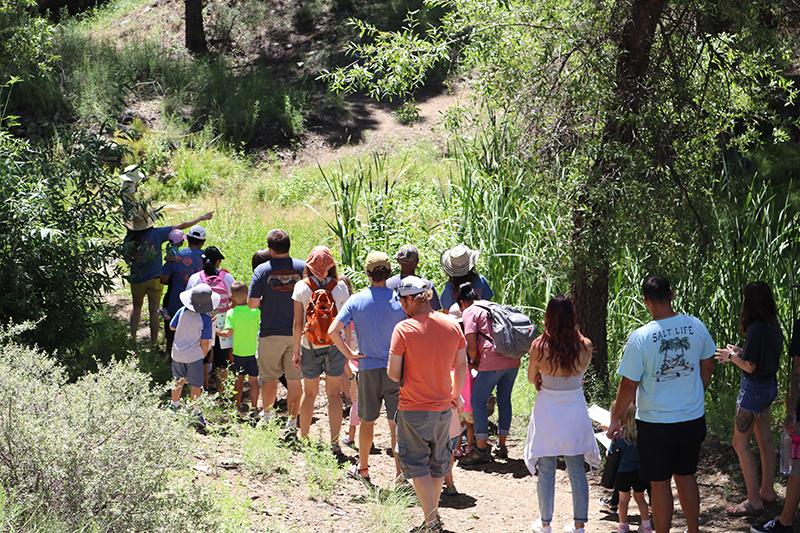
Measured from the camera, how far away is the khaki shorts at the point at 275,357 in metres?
8.45

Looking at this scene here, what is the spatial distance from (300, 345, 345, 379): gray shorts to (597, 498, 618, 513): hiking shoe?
2147mm

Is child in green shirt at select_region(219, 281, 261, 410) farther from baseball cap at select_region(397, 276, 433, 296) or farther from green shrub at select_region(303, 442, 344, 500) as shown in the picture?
baseball cap at select_region(397, 276, 433, 296)

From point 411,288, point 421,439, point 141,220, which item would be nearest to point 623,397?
point 421,439

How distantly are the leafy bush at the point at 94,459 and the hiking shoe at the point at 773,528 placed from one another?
346 cm

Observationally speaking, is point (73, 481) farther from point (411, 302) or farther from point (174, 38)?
point (174, 38)

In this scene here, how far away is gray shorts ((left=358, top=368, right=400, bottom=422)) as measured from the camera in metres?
7.34

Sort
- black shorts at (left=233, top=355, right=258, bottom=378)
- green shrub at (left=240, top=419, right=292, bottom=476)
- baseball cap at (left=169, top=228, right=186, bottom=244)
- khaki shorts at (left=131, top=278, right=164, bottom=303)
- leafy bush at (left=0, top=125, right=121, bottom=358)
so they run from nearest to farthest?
green shrub at (left=240, top=419, right=292, bottom=476), black shorts at (left=233, top=355, right=258, bottom=378), leafy bush at (left=0, top=125, right=121, bottom=358), baseball cap at (left=169, top=228, right=186, bottom=244), khaki shorts at (left=131, top=278, right=164, bottom=303)

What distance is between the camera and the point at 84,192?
34.2 ft

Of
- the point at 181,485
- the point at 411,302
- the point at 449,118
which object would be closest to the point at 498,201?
the point at 449,118

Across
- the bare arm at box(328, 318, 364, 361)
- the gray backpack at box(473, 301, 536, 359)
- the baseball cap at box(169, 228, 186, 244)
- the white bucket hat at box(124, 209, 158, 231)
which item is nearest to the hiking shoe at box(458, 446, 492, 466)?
the gray backpack at box(473, 301, 536, 359)

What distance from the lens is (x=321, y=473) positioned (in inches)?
289

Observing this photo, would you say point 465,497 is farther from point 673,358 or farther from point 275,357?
point 673,358

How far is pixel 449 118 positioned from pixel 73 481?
4.82m

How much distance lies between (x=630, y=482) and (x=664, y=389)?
0.84m
